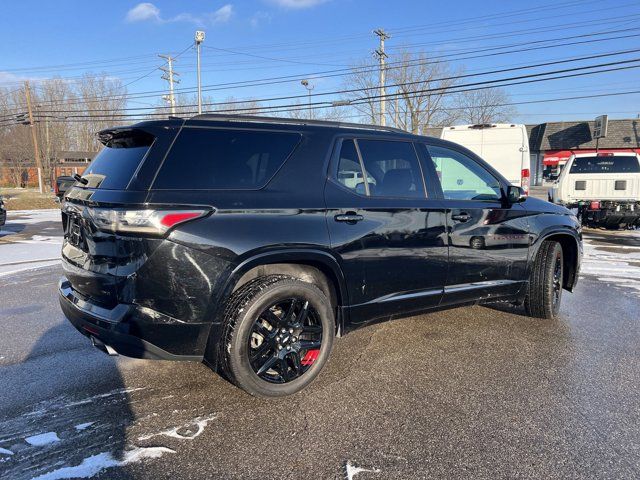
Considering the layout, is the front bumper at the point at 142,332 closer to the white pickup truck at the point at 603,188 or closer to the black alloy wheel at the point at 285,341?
the black alloy wheel at the point at 285,341

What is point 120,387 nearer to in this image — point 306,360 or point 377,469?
point 306,360

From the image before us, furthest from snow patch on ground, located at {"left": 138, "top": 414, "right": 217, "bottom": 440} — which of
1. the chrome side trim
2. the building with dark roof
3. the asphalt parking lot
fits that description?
the building with dark roof

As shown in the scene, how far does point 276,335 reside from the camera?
3084mm

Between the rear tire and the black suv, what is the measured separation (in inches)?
39.6

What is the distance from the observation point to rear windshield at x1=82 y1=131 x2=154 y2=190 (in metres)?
2.85

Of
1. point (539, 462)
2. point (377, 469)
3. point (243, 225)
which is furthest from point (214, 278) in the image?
point (539, 462)

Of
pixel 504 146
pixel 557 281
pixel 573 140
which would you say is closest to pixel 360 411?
pixel 557 281

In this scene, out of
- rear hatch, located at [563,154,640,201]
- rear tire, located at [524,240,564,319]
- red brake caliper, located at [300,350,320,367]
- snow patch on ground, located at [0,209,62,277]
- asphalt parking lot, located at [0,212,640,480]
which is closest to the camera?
asphalt parking lot, located at [0,212,640,480]

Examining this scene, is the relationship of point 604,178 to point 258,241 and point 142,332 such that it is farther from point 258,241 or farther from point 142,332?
point 142,332

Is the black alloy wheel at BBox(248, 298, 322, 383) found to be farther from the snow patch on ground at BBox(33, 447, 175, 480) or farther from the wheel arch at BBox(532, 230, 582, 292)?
the wheel arch at BBox(532, 230, 582, 292)

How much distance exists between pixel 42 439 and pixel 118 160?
1.70m

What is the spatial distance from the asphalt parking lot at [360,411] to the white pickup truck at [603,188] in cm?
867

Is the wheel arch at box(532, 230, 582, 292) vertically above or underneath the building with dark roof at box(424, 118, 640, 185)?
underneath

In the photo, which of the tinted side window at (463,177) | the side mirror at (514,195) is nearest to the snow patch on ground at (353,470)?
the tinted side window at (463,177)
